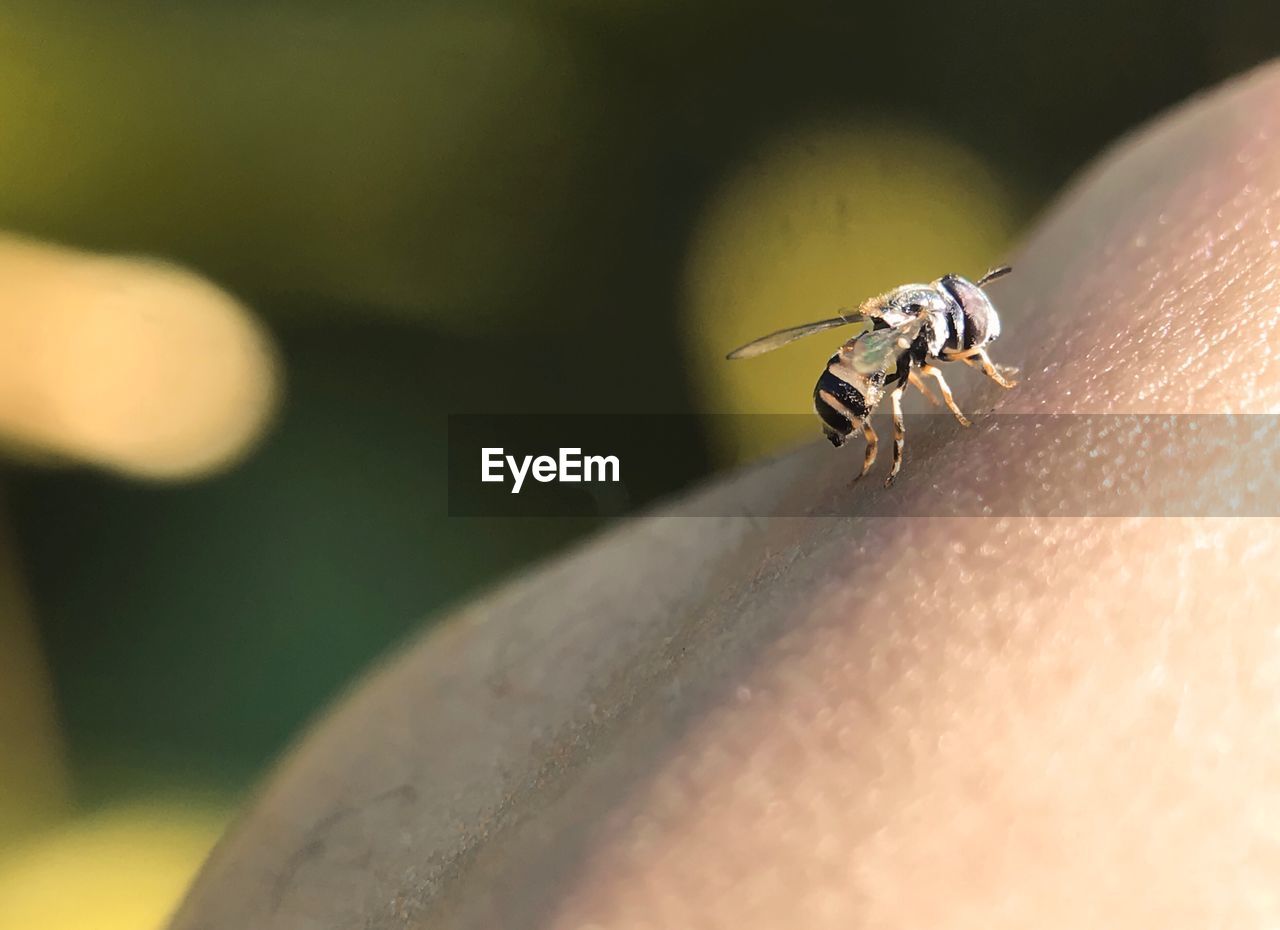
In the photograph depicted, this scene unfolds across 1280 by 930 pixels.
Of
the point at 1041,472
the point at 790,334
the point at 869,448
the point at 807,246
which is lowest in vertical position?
the point at 1041,472

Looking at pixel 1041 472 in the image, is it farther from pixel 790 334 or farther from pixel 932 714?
pixel 790 334

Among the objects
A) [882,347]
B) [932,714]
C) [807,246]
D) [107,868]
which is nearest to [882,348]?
[882,347]

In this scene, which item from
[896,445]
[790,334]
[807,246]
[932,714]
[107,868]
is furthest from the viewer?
[807,246]

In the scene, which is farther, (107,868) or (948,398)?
(107,868)

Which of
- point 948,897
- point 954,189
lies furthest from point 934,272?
point 948,897

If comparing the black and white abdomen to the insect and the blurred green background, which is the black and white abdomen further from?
the blurred green background

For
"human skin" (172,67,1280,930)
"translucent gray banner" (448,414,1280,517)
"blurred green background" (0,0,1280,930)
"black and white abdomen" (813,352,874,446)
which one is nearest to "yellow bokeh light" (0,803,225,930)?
"blurred green background" (0,0,1280,930)

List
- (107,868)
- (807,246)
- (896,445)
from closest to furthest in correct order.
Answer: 1. (896,445)
2. (107,868)
3. (807,246)
